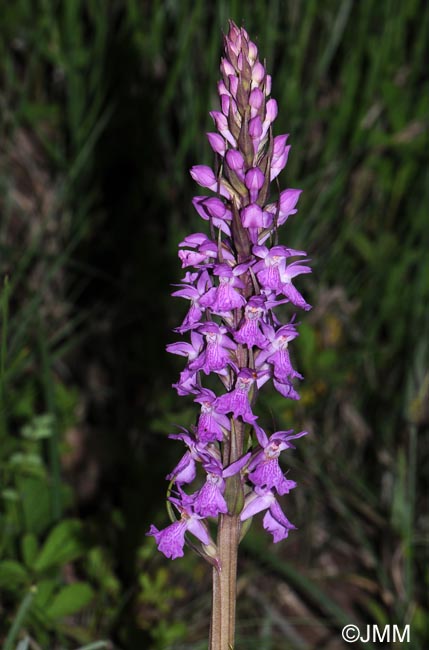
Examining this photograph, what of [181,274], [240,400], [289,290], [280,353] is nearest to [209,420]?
[240,400]

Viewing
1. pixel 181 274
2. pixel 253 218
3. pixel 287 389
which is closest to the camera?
pixel 253 218

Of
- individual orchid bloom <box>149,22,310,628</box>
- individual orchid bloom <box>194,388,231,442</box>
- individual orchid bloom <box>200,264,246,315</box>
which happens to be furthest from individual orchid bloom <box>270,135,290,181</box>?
individual orchid bloom <box>194,388,231,442</box>

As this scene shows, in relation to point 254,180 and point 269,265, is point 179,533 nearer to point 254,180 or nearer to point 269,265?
point 269,265

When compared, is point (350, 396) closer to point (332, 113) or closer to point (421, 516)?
point (421, 516)

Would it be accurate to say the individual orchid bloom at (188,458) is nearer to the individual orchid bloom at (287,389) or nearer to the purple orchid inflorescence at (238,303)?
the purple orchid inflorescence at (238,303)

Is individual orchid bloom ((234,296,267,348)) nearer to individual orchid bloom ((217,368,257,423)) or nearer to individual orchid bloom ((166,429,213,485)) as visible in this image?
individual orchid bloom ((217,368,257,423))

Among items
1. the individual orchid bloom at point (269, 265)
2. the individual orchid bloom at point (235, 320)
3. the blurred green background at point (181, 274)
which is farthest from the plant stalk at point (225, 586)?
the blurred green background at point (181, 274)

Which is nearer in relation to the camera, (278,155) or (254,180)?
(254,180)
